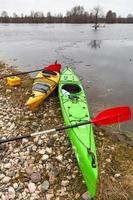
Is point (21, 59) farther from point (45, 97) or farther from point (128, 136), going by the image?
point (128, 136)

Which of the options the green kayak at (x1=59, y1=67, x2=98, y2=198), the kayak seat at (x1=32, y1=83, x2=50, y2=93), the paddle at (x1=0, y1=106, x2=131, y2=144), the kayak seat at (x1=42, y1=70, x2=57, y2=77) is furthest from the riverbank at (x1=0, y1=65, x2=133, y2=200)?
the kayak seat at (x1=42, y1=70, x2=57, y2=77)

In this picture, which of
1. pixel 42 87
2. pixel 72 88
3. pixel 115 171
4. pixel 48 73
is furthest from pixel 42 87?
pixel 115 171

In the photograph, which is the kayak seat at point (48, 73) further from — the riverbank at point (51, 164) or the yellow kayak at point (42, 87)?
the riverbank at point (51, 164)

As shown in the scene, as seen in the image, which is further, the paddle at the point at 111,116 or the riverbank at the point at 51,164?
the paddle at the point at 111,116

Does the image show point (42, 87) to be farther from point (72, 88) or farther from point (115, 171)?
point (115, 171)

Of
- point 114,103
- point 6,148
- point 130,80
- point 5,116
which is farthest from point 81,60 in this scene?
point 6,148

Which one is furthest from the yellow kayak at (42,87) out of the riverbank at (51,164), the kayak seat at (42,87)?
the riverbank at (51,164)

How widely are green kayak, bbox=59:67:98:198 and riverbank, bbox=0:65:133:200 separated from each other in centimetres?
40

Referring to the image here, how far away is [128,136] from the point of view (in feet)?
21.6

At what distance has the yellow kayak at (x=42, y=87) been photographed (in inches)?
288

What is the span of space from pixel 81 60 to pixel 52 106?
927 cm

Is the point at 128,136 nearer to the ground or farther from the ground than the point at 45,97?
nearer to the ground

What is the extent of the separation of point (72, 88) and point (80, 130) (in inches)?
110

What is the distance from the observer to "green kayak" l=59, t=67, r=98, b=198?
4.27 metres
